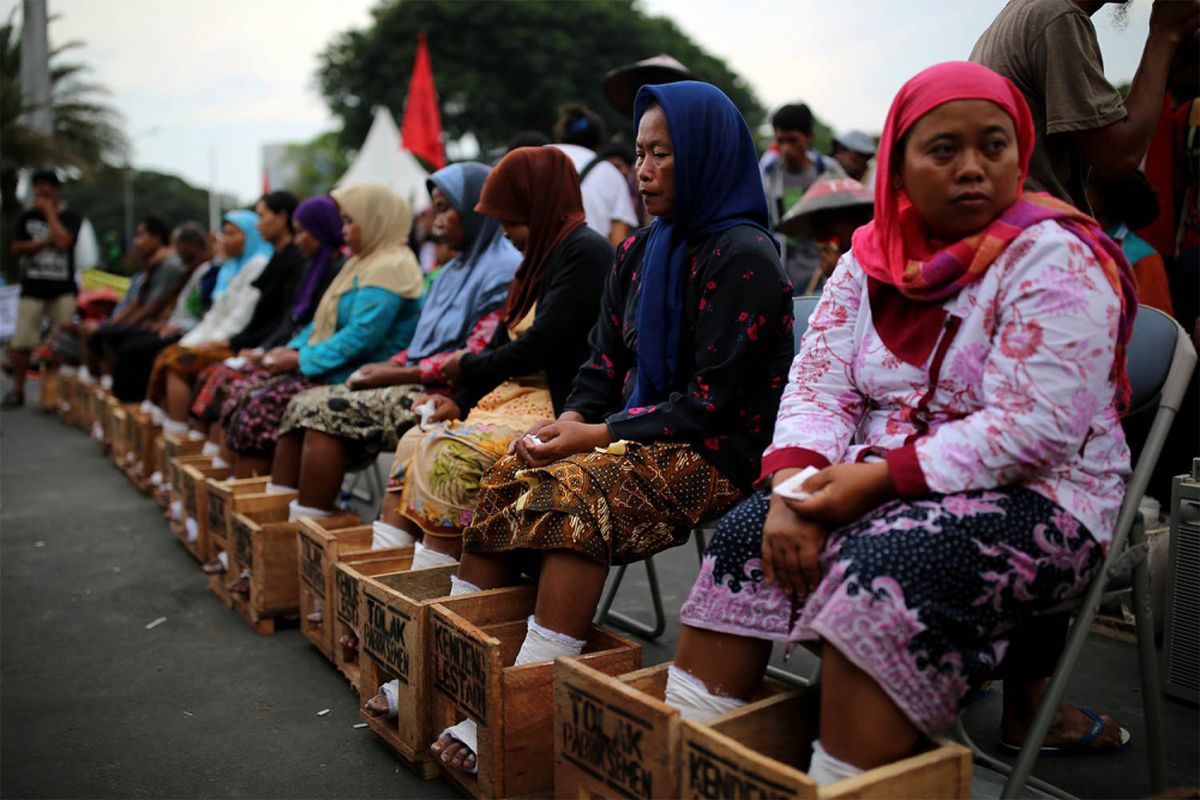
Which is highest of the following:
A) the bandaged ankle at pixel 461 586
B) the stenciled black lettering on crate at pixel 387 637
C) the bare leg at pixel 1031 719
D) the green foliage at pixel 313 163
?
the green foliage at pixel 313 163

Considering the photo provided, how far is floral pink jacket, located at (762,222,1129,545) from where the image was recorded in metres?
1.69

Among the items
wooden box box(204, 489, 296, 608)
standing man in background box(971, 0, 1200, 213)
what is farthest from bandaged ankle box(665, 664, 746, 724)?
wooden box box(204, 489, 296, 608)

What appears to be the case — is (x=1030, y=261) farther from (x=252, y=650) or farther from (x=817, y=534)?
(x=252, y=650)

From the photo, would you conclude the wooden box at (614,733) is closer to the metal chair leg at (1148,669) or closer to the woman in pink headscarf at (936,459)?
the woman in pink headscarf at (936,459)

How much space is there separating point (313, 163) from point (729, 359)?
209ft

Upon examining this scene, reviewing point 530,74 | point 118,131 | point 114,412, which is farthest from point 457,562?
point 530,74

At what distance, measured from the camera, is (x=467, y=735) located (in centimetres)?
233

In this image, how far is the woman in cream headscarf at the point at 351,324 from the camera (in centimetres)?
445

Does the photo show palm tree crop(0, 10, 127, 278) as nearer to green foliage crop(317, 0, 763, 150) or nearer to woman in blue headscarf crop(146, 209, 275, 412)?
woman in blue headscarf crop(146, 209, 275, 412)

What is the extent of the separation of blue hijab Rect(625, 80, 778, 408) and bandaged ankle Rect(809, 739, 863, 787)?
3.59 ft

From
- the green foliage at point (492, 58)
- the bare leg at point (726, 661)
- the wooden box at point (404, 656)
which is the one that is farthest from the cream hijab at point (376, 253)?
the green foliage at point (492, 58)

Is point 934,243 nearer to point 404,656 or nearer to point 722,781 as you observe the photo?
point 722,781

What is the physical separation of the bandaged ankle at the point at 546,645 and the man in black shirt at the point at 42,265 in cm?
949

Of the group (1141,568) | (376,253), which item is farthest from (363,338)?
(1141,568)
